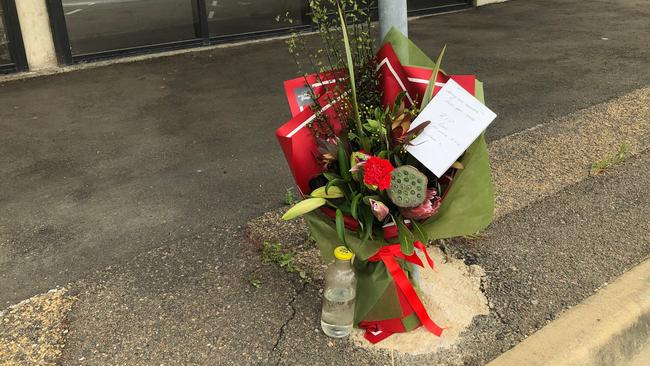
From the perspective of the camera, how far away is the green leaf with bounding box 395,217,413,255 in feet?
7.38

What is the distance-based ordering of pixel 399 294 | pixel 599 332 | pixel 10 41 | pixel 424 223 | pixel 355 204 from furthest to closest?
pixel 10 41
pixel 599 332
pixel 399 294
pixel 424 223
pixel 355 204

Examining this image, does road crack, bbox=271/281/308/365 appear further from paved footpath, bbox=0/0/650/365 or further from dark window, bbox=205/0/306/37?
dark window, bbox=205/0/306/37

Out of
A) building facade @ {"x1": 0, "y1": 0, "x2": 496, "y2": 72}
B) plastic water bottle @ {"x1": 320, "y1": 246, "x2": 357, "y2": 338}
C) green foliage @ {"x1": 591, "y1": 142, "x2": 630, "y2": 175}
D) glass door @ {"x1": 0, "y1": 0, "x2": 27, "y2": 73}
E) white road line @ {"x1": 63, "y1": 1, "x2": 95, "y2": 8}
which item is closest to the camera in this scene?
plastic water bottle @ {"x1": 320, "y1": 246, "x2": 357, "y2": 338}

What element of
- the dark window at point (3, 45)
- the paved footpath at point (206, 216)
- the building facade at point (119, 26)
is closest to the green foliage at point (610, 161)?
the paved footpath at point (206, 216)

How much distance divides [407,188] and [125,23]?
602cm

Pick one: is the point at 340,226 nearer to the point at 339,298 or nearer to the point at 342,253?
the point at 342,253

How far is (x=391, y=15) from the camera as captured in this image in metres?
2.48

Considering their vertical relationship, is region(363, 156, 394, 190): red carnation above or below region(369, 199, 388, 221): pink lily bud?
above

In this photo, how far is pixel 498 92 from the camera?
581 cm

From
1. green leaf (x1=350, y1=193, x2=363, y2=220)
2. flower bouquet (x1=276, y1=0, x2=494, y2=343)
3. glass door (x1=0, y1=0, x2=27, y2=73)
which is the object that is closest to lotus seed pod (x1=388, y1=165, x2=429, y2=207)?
flower bouquet (x1=276, y1=0, x2=494, y2=343)

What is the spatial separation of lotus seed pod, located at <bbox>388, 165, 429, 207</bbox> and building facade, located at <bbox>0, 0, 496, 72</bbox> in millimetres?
5620

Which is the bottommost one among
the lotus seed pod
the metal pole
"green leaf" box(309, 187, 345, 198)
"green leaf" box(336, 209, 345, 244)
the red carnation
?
"green leaf" box(336, 209, 345, 244)

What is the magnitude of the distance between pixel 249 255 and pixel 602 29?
23.1 ft

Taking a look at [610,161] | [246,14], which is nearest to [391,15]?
[610,161]
